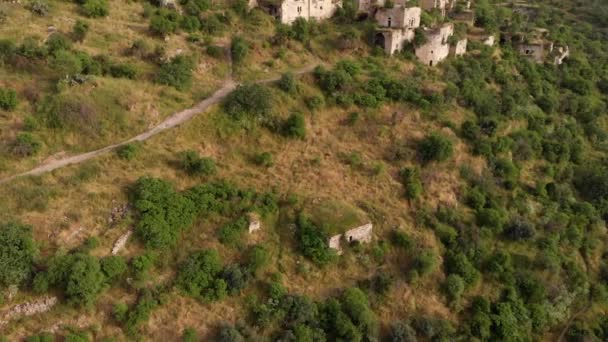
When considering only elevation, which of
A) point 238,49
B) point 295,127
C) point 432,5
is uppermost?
point 432,5

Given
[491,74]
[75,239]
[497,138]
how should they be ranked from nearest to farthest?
[75,239] < [497,138] < [491,74]

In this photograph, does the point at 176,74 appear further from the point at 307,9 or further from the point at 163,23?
the point at 307,9

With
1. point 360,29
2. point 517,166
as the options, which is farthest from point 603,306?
point 360,29

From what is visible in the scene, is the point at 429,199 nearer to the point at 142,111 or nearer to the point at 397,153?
the point at 397,153

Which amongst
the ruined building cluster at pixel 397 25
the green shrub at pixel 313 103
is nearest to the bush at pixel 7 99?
the green shrub at pixel 313 103

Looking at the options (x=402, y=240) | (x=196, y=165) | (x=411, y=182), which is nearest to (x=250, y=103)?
(x=196, y=165)

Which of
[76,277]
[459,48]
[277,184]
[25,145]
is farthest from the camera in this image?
[459,48]

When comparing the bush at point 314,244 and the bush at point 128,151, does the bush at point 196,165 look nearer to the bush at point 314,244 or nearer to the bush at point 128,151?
the bush at point 128,151

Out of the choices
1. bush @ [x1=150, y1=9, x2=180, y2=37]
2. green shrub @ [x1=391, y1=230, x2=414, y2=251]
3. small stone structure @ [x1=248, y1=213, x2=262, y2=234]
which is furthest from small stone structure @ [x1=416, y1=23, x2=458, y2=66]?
small stone structure @ [x1=248, y1=213, x2=262, y2=234]
